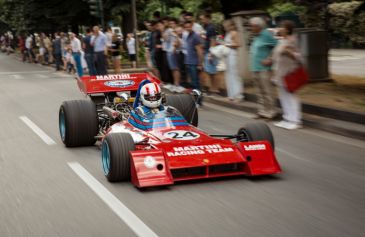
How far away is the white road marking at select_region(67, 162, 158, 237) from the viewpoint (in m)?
5.88

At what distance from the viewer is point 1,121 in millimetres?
14141

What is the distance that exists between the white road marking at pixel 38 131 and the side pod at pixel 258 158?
4.35m

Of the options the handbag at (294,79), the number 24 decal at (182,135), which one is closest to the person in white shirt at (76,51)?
the handbag at (294,79)

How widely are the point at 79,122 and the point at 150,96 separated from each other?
5.91 feet

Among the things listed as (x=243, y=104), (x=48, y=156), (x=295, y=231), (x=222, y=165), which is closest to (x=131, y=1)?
(x=243, y=104)

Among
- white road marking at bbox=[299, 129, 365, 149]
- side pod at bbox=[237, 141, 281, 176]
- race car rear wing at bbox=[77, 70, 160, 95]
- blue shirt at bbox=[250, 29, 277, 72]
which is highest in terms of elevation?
blue shirt at bbox=[250, 29, 277, 72]

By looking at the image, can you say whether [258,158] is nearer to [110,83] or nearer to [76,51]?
[110,83]

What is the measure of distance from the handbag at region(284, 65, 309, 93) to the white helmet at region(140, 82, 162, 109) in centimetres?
384

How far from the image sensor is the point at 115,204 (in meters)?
6.80

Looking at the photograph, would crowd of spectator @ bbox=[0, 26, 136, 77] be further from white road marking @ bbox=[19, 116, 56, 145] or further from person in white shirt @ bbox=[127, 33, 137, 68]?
white road marking @ bbox=[19, 116, 56, 145]

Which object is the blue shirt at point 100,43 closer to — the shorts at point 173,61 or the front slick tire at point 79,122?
the shorts at point 173,61

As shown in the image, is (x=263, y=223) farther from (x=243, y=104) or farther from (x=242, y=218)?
(x=243, y=104)

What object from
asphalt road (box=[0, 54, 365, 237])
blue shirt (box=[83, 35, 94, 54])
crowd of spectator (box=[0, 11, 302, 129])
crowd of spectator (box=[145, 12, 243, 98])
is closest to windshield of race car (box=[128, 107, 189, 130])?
asphalt road (box=[0, 54, 365, 237])

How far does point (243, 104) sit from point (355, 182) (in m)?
7.10
